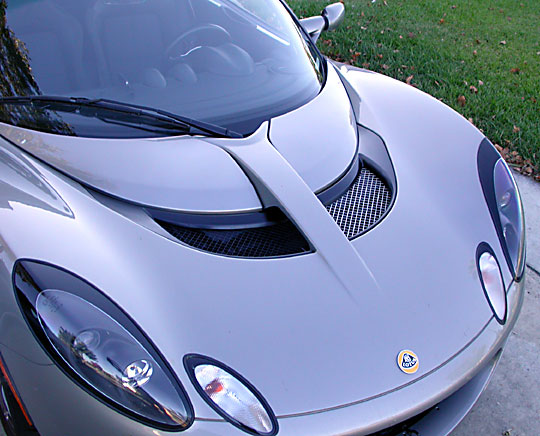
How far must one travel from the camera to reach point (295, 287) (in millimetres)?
1459

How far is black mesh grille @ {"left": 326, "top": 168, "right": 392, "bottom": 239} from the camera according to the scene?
5.60 feet

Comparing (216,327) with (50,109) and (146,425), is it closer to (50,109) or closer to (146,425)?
(146,425)

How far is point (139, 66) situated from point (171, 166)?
516 mm

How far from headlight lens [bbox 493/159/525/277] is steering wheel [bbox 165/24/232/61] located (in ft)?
4.10

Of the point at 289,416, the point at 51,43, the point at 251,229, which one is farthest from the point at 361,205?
the point at 51,43

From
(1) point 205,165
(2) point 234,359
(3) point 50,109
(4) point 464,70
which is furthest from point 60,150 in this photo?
(4) point 464,70

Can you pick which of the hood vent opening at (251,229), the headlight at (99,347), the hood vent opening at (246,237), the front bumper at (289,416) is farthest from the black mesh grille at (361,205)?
the headlight at (99,347)

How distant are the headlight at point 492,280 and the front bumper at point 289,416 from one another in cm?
16

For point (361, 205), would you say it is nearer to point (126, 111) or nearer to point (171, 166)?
point (171, 166)

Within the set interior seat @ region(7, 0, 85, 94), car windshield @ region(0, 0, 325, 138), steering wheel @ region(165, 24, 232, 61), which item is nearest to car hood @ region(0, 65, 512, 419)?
car windshield @ region(0, 0, 325, 138)

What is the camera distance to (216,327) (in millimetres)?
1332

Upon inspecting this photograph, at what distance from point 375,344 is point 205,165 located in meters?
0.77

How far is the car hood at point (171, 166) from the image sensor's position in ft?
5.32

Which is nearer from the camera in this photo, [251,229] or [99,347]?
[99,347]
